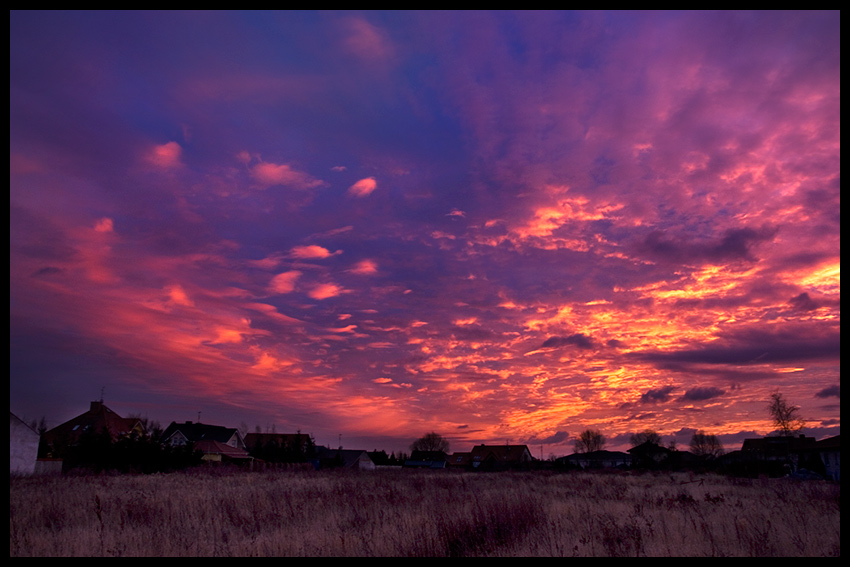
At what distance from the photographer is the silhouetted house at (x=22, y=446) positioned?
1374 inches

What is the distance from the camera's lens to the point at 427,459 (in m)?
112

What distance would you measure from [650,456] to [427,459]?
46.8m

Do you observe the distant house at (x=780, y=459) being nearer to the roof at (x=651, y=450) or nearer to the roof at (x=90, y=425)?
the roof at (x=651, y=450)

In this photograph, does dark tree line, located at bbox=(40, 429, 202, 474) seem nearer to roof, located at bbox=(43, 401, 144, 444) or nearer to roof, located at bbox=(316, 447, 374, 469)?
roof, located at bbox=(43, 401, 144, 444)

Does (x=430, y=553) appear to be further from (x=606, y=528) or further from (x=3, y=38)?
(x=3, y=38)

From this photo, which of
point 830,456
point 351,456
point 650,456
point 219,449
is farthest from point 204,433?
point 830,456

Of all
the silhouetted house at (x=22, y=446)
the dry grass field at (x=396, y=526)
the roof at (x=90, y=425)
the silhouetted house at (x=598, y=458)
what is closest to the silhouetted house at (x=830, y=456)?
the silhouetted house at (x=598, y=458)

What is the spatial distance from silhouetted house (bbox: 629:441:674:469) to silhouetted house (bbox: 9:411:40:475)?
216 feet

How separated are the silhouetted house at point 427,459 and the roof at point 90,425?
5985cm

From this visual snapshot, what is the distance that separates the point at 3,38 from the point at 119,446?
3556cm

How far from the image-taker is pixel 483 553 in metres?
8.92

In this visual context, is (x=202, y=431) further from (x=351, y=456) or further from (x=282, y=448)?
Answer: (x=351, y=456)

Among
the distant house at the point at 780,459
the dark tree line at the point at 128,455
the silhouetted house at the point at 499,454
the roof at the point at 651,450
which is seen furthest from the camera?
the silhouetted house at the point at 499,454
